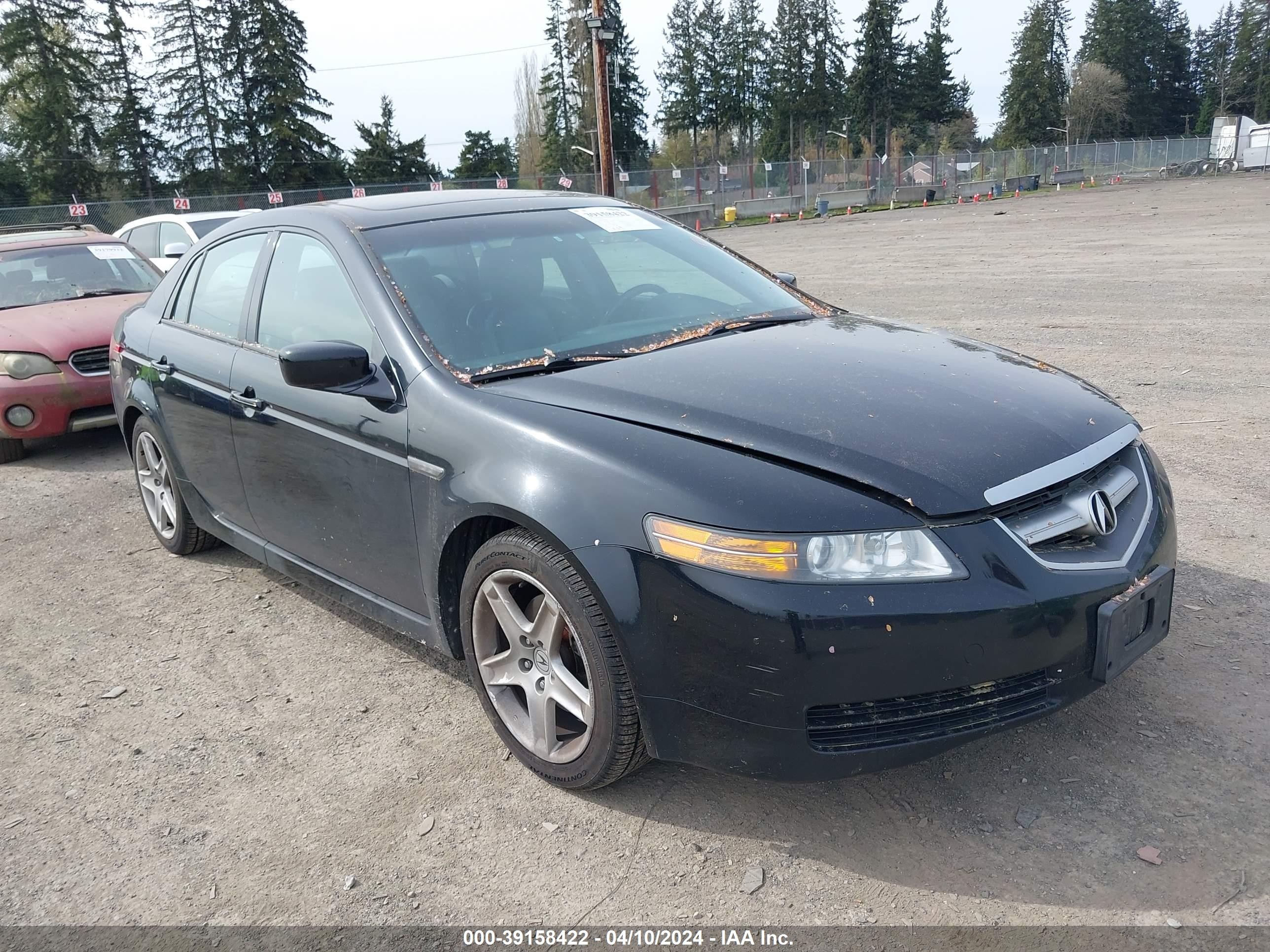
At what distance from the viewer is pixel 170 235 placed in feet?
38.9

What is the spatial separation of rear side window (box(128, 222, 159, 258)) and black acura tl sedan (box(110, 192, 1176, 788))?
909 cm

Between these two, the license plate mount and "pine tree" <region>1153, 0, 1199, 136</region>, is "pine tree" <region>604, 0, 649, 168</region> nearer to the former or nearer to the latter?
"pine tree" <region>1153, 0, 1199, 136</region>

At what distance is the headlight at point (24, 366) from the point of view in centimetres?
700

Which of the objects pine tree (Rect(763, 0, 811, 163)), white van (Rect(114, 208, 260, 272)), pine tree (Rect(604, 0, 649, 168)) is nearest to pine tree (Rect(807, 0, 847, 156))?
pine tree (Rect(763, 0, 811, 163))

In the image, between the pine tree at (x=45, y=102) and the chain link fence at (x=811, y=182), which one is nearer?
the chain link fence at (x=811, y=182)

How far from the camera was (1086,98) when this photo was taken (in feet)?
293

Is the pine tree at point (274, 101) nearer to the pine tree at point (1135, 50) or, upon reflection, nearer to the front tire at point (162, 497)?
the front tire at point (162, 497)

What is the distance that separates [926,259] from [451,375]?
16090 millimetres

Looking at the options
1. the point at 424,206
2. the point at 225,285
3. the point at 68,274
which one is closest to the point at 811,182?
the point at 68,274

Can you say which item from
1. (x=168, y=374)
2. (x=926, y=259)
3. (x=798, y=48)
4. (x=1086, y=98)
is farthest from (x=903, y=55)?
(x=168, y=374)

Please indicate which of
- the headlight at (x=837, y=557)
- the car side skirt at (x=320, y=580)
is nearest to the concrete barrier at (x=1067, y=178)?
the car side skirt at (x=320, y=580)

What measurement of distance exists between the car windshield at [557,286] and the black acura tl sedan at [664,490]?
0.01 m

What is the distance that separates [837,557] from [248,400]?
250 cm

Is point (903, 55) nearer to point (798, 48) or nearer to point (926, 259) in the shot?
point (798, 48)
